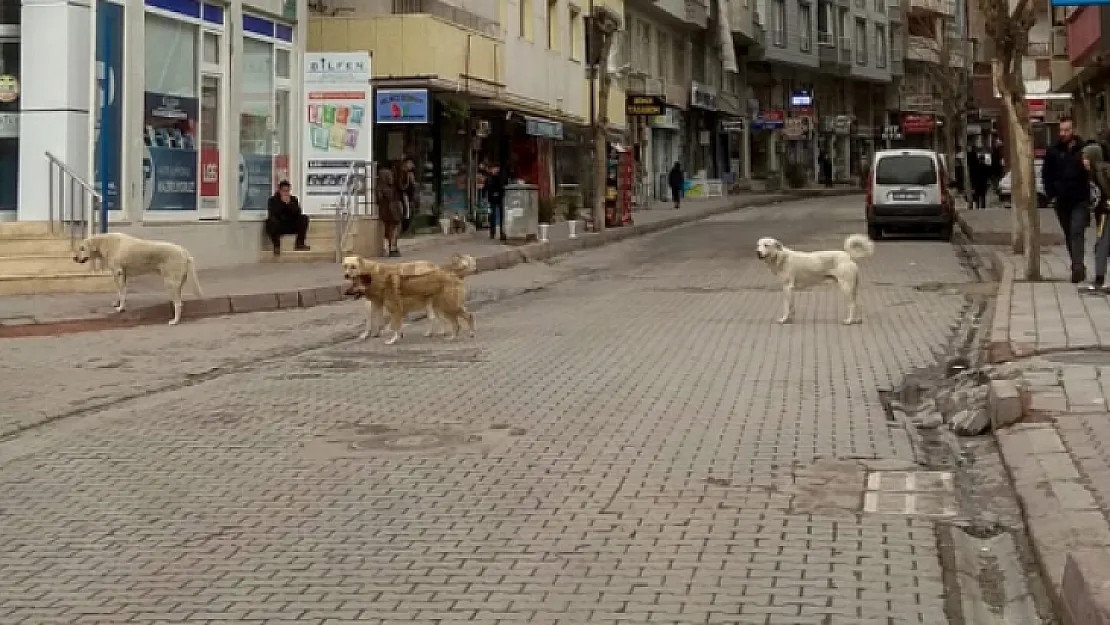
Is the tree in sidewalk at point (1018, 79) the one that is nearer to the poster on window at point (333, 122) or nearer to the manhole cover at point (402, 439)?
the manhole cover at point (402, 439)

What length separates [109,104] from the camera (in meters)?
18.8

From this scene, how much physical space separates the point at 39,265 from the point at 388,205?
7.24m

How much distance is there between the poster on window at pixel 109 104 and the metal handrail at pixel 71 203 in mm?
229

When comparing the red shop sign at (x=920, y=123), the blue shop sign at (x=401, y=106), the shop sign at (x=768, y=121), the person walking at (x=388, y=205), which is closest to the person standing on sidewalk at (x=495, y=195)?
the blue shop sign at (x=401, y=106)

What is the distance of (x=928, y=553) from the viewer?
586cm

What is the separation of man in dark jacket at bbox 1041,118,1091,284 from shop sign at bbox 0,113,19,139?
524 inches

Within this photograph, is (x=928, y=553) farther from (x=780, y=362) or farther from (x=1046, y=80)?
(x=1046, y=80)

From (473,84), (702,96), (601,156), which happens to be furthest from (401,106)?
(702,96)

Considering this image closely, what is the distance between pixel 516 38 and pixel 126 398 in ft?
81.6

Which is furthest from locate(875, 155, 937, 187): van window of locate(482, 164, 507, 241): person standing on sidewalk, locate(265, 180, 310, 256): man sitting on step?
locate(265, 180, 310, 256): man sitting on step

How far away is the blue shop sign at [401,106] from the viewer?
86.9ft

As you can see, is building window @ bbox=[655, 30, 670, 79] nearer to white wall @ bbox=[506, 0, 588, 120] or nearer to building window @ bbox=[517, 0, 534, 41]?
white wall @ bbox=[506, 0, 588, 120]

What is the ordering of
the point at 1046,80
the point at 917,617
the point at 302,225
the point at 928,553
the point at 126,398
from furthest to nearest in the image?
1. the point at 1046,80
2. the point at 302,225
3. the point at 126,398
4. the point at 928,553
5. the point at 917,617

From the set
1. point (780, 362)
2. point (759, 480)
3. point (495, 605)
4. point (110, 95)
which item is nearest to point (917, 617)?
point (495, 605)
